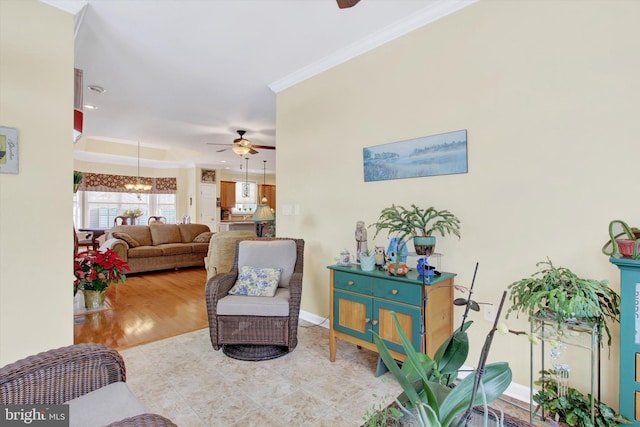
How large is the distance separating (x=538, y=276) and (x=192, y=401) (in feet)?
7.62

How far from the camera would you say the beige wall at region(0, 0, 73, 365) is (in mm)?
1984

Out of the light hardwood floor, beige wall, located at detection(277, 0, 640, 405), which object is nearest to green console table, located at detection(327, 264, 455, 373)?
beige wall, located at detection(277, 0, 640, 405)

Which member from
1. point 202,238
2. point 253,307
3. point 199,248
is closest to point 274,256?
point 253,307

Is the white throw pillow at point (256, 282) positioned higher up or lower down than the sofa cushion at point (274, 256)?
lower down

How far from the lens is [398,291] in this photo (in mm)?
2143

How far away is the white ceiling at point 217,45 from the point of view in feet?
7.77

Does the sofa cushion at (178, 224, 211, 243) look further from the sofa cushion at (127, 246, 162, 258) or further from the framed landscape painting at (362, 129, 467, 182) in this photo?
the framed landscape painting at (362, 129, 467, 182)

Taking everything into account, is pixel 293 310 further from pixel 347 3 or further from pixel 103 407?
pixel 347 3

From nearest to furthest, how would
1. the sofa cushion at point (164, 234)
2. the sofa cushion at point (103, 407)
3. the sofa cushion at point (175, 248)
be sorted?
the sofa cushion at point (103, 407)
the sofa cushion at point (175, 248)
the sofa cushion at point (164, 234)

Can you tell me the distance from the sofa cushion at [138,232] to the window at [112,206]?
9.07 ft

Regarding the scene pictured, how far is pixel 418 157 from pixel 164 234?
5.86 meters

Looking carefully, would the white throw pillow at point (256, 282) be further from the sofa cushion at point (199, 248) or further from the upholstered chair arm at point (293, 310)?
the sofa cushion at point (199, 248)

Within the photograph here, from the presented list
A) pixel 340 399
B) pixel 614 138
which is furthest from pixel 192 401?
pixel 614 138

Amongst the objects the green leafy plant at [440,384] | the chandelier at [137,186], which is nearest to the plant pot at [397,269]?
the green leafy plant at [440,384]
